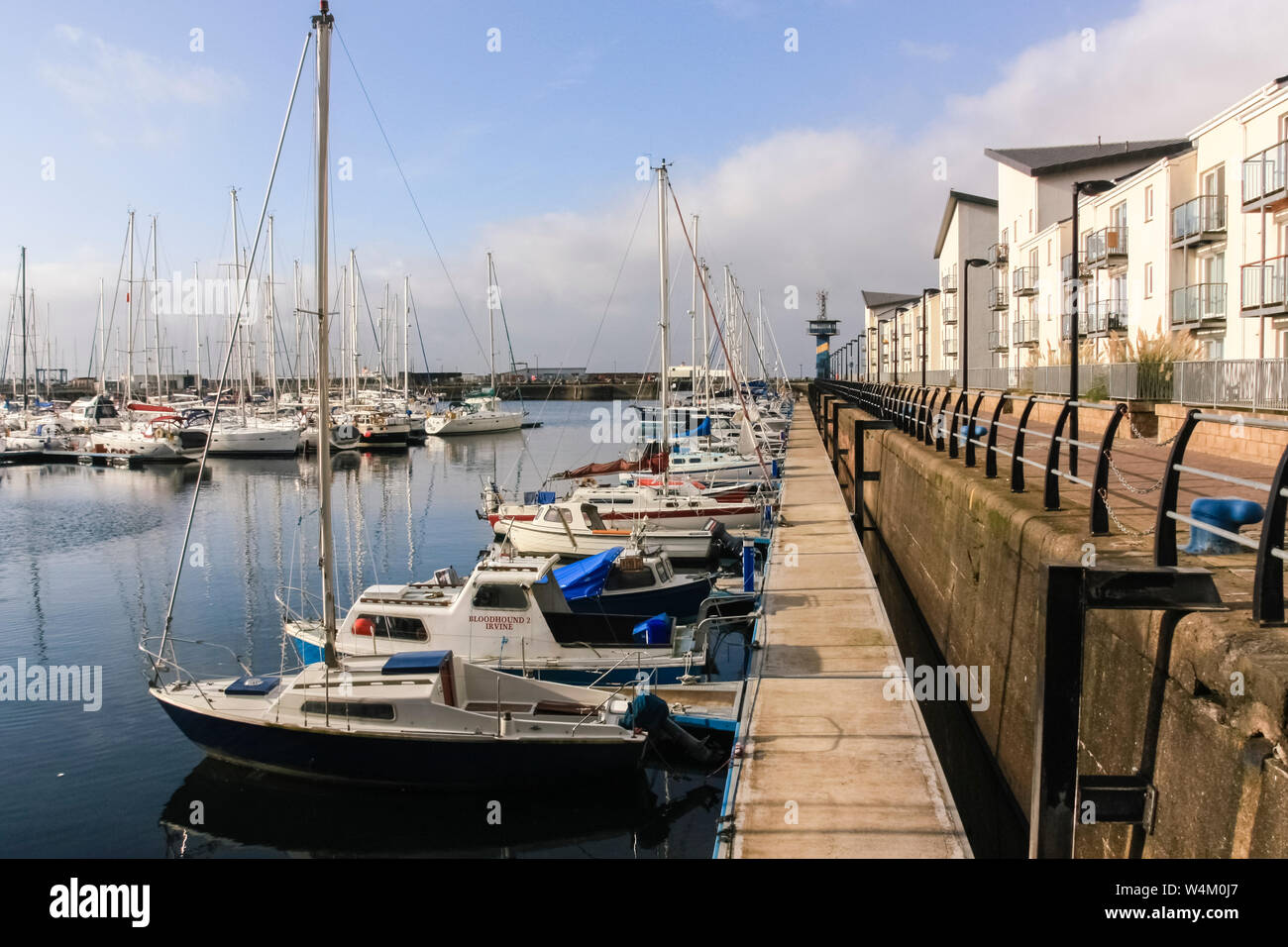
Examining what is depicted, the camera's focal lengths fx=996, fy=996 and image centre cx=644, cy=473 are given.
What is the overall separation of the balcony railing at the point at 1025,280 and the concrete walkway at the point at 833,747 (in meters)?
39.7

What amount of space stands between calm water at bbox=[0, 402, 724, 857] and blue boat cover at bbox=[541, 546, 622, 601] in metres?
5.12

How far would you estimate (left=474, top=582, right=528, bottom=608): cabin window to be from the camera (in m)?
17.0

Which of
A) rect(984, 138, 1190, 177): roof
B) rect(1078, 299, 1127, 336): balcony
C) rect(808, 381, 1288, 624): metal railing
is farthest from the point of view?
rect(984, 138, 1190, 177): roof

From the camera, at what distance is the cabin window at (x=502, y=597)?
17016 mm

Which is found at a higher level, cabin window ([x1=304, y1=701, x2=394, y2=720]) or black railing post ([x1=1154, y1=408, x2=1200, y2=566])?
black railing post ([x1=1154, y1=408, x2=1200, y2=566])

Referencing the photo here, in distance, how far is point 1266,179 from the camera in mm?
27109

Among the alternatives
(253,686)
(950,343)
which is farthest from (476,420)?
(253,686)

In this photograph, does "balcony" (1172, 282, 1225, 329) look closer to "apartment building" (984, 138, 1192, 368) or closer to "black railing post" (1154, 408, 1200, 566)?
"apartment building" (984, 138, 1192, 368)

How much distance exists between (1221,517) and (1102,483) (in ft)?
3.77

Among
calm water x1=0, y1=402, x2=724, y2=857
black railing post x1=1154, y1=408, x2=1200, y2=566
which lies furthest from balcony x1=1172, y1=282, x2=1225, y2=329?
black railing post x1=1154, y1=408, x2=1200, y2=566

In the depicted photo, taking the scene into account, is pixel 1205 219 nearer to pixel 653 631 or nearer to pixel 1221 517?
pixel 653 631

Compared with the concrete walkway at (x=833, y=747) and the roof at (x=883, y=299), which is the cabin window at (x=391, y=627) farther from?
the roof at (x=883, y=299)

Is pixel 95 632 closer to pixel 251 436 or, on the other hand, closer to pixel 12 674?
pixel 12 674

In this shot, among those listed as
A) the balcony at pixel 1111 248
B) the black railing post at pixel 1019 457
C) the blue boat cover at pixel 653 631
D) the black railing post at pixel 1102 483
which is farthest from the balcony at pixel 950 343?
the black railing post at pixel 1102 483
